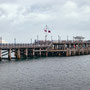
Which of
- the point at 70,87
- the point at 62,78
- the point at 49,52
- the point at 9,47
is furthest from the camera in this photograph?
the point at 49,52

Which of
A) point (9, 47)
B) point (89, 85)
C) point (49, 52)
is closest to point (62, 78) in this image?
point (89, 85)

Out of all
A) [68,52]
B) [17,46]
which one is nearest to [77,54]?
[68,52]

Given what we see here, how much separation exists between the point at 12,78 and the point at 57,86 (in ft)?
41.3

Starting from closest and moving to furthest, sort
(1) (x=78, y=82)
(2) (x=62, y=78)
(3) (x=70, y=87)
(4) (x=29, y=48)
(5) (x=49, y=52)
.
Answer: (3) (x=70, y=87)
(1) (x=78, y=82)
(2) (x=62, y=78)
(4) (x=29, y=48)
(5) (x=49, y=52)

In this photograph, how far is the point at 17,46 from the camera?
9819cm

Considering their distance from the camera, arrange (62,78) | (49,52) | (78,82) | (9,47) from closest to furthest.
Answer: (78,82) → (62,78) → (9,47) → (49,52)

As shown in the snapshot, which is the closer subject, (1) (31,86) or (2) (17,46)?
(1) (31,86)

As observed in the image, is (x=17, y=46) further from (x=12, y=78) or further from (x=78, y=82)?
(x=78, y=82)

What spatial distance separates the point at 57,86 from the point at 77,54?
3077 inches

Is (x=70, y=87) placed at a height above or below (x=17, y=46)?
below

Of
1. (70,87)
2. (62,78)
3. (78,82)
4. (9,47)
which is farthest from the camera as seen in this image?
(9,47)

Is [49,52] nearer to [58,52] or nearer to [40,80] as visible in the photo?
[58,52]

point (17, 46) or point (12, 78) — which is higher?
point (17, 46)

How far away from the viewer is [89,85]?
1703 inches
